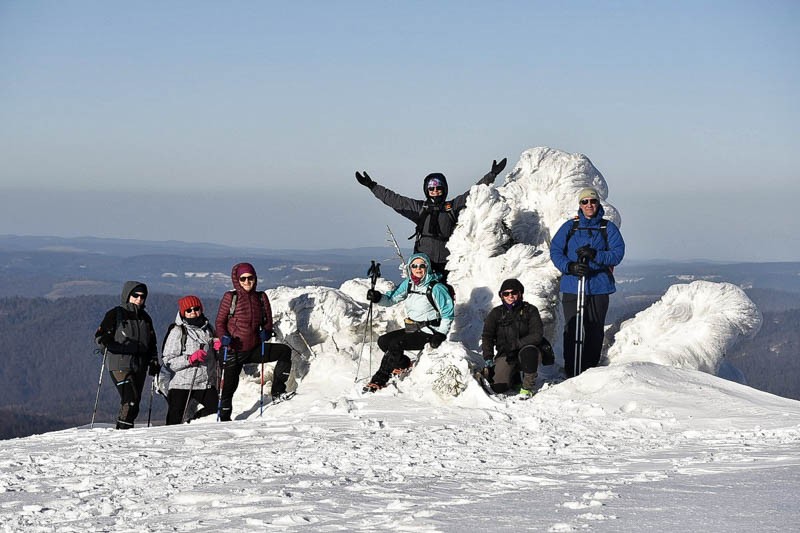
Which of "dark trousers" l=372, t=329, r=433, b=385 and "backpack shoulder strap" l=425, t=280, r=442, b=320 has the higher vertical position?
"backpack shoulder strap" l=425, t=280, r=442, b=320

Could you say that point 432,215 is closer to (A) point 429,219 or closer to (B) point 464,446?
(A) point 429,219

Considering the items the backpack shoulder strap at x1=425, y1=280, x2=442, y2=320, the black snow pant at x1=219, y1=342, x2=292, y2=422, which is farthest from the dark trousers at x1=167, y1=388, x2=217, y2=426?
the backpack shoulder strap at x1=425, y1=280, x2=442, y2=320

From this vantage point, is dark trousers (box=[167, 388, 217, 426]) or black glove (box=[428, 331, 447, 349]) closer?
dark trousers (box=[167, 388, 217, 426])

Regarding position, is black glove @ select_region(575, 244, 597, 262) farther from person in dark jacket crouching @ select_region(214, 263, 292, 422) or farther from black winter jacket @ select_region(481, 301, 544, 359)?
person in dark jacket crouching @ select_region(214, 263, 292, 422)

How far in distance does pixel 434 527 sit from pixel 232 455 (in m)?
3.10

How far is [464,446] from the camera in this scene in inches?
316

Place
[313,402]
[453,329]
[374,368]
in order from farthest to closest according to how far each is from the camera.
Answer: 1. [453,329]
2. [374,368]
3. [313,402]

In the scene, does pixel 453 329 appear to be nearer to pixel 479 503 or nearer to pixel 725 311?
pixel 725 311

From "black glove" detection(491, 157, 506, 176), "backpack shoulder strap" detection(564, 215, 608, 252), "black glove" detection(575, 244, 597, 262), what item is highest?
"black glove" detection(491, 157, 506, 176)

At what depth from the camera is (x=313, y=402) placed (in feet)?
35.5

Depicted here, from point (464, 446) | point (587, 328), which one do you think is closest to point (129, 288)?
point (464, 446)

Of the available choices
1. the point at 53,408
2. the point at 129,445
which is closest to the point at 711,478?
the point at 129,445

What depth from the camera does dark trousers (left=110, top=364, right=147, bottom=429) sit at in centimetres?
1053

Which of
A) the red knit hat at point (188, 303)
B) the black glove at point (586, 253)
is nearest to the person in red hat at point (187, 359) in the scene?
the red knit hat at point (188, 303)
